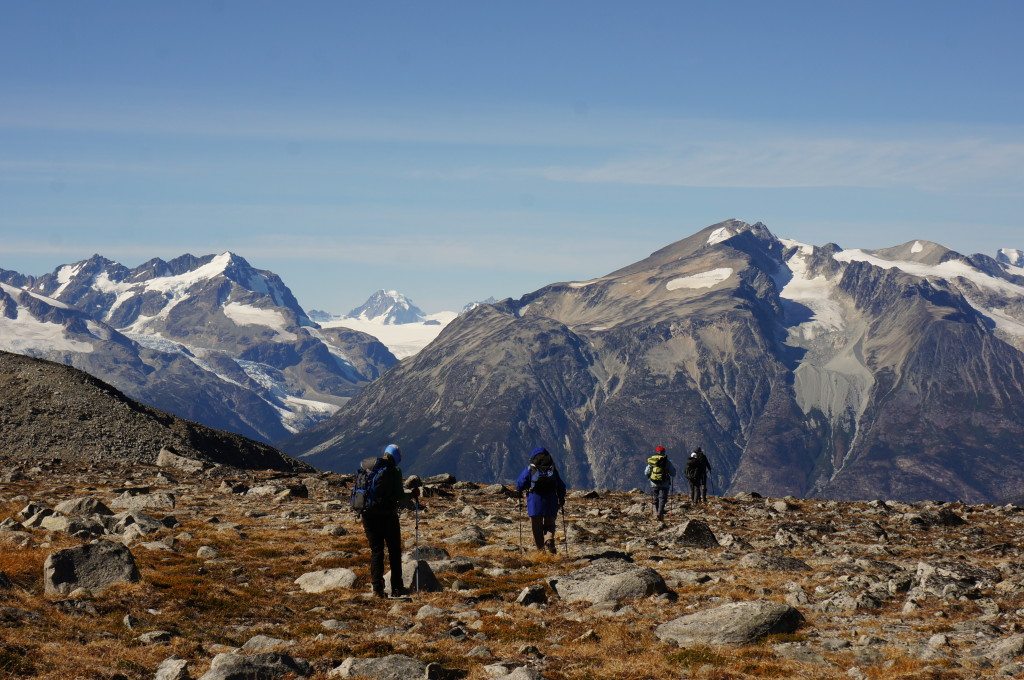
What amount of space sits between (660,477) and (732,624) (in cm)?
2396

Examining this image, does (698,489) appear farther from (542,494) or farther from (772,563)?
(772,563)

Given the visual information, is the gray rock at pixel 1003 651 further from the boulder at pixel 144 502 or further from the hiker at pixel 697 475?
the hiker at pixel 697 475

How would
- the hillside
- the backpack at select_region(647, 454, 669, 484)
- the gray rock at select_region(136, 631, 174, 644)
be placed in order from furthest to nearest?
the hillside
the backpack at select_region(647, 454, 669, 484)
the gray rock at select_region(136, 631, 174, 644)

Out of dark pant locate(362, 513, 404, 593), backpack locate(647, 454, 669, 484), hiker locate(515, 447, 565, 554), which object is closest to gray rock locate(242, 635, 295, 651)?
dark pant locate(362, 513, 404, 593)

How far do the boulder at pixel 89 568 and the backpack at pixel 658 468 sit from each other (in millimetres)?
25936

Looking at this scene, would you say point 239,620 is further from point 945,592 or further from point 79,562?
point 945,592

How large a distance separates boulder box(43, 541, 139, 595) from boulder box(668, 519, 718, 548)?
63.3 feet

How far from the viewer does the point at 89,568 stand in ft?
78.9

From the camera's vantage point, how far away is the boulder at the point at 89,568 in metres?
23.2

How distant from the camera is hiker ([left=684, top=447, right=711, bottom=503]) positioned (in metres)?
55.5

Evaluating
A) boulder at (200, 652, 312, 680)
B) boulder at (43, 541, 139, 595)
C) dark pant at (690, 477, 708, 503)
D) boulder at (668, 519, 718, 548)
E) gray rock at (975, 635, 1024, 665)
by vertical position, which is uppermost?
boulder at (43, 541, 139, 595)

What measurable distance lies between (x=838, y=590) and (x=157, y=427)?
64519mm

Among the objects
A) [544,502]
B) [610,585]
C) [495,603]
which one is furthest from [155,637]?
[544,502]

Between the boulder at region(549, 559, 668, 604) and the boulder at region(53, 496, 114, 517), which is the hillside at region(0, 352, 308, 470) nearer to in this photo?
the boulder at region(53, 496, 114, 517)
